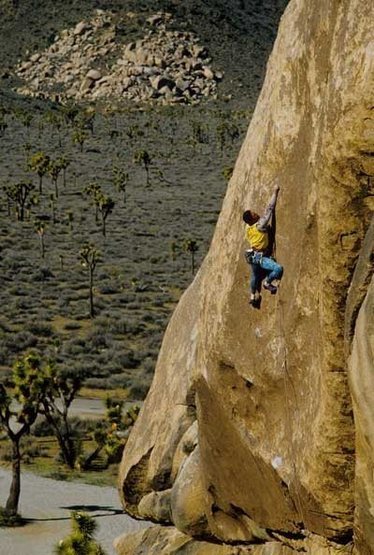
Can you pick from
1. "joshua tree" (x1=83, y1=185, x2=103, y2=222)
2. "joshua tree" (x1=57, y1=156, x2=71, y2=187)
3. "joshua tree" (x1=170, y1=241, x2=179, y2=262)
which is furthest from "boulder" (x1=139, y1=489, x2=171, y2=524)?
"joshua tree" (x1=57, y1=156, x2=71, y2=187)

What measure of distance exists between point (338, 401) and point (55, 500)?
87.8ft

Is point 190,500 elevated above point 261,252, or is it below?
below

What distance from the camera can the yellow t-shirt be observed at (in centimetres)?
970

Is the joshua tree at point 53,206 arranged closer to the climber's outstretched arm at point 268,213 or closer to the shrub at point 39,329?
the shrub at point 39,329

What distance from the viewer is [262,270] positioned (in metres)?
9.83

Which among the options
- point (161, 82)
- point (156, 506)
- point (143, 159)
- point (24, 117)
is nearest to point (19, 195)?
point (143, 159)

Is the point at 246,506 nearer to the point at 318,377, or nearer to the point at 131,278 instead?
the point at 318,377

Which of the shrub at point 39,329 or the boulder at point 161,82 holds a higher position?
the boulder at point 161,82

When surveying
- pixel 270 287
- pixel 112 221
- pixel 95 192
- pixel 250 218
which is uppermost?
pixel 250 218

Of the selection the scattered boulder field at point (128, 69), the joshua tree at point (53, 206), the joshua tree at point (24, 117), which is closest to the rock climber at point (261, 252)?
the joshua tree at point (53, 206)

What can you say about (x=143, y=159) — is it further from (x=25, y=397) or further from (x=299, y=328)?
(x=299, y=328)

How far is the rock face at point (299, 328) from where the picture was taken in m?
8.00

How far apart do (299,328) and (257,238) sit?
1087mm

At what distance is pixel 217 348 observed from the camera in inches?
428
